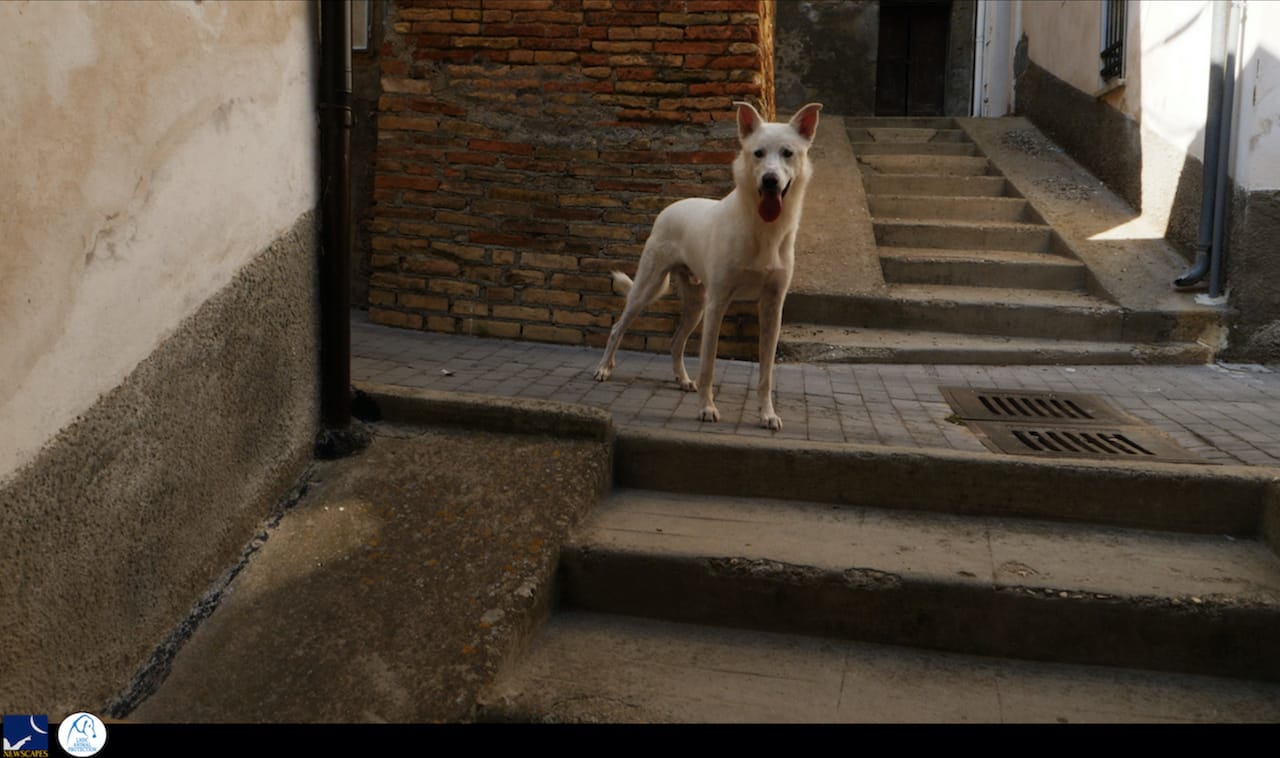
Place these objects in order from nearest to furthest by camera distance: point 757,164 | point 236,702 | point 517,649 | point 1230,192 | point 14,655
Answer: point 14,655 → point 236,702 → point 517,649 → point 757,164 → point 1230,192

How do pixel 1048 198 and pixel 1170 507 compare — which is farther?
pixel 1048 198

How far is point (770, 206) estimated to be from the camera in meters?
3.80

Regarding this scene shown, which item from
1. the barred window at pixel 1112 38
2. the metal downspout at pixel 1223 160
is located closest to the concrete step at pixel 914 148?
the barred window at pixel 1112 38

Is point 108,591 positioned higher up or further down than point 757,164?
further down

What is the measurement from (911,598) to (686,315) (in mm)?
2543

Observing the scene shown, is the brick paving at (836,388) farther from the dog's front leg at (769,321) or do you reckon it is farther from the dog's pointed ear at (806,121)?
the dog's pointed ear at (806,121)

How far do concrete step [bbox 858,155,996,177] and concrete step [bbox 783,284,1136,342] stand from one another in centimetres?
268

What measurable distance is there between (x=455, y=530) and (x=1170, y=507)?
95.0 inches

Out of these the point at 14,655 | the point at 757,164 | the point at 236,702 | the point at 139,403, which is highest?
the point at 757,164

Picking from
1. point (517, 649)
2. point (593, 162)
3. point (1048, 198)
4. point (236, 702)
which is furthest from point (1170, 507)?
point (1048, 198)

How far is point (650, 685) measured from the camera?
243 cm

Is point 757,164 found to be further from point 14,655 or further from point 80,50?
point 14,655

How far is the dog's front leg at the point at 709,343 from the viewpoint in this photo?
4023 mm
